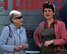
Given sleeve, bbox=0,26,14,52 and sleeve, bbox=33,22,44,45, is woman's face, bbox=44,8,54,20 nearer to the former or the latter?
sleeve, bbox=33,22,44,45

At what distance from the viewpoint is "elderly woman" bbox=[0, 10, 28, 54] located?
546cm

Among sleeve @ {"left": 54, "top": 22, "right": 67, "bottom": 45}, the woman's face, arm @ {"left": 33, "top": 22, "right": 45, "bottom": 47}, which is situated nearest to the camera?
sleeve @ {"left": 54, "top": 22, "right": 67, "bottom": 45}

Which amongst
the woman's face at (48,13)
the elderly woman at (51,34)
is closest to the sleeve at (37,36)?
the elderly woman at (51,34)

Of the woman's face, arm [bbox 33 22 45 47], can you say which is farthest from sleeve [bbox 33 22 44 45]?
the woman's face

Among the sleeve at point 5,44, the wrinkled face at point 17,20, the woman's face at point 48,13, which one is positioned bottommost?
the sleeve at point 5,44

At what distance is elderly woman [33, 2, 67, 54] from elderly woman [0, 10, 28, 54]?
38 centimetres

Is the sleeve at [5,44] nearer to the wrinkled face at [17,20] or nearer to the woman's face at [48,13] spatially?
the wrinkled face at [17,20]

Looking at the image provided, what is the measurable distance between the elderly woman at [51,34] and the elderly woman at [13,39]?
14.9 inches

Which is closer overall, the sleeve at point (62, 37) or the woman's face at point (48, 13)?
the sleeve at point (62, 37)

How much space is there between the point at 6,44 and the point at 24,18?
96 centimetres

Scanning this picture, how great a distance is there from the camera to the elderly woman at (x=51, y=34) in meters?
5.43

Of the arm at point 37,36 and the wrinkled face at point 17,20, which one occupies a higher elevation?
the wrinkled face at point 17,20

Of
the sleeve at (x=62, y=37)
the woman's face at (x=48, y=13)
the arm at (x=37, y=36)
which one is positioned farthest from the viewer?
the arm at (x=37, y=36)

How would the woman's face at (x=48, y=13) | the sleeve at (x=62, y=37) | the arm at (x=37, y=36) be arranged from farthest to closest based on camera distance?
the arm at (x=37, y=36)
the woman's face at (x=48, y=13)
the sleeve at (x=62, y=37)
